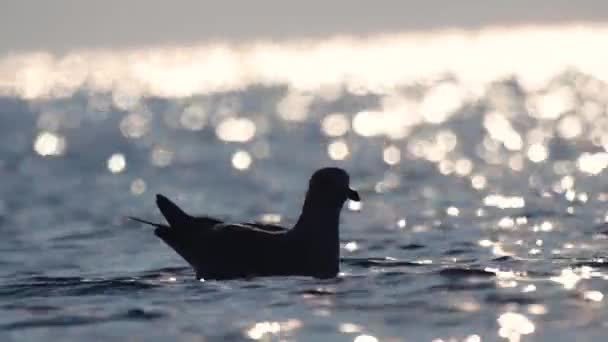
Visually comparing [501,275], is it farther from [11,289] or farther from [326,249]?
[11,289]

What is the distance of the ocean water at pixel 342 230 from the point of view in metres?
21.7

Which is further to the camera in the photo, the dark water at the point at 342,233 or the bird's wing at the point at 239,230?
the bird's wing at the point at 239,230

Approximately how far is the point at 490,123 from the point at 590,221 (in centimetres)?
4418

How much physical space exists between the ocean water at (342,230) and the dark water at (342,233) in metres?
0.05

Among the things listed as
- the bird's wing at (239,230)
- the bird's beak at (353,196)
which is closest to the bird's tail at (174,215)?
the bird's wing at (239,230)

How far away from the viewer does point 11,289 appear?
2488cm

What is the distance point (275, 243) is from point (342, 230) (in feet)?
23.1

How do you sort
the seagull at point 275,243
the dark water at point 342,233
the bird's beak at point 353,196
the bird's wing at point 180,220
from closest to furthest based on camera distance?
1. the dark water at point 342,233
2. the seagull at point 275,243
3. the bird's beak at point 353,196
4. the bird's wing at point 180,220

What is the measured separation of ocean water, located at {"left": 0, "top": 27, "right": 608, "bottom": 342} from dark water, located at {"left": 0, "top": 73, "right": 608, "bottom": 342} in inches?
2.1

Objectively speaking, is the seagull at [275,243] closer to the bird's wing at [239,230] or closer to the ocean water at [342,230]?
the bird's wing at [239,230]

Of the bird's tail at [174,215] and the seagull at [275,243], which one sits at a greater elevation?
the bird's tail at [174,215]

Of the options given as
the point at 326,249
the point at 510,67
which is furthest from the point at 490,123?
the point at 510,67

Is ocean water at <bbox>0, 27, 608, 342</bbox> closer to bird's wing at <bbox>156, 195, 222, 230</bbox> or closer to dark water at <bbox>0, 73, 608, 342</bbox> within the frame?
dark water at <bbox>0, 73, 608, 342</bbox>

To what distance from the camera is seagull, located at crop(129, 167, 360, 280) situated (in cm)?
2523
